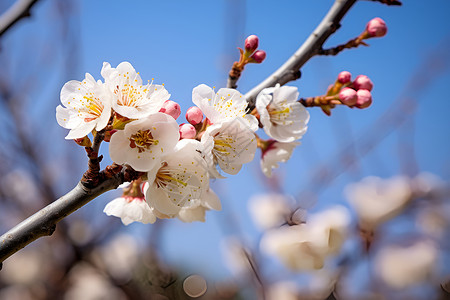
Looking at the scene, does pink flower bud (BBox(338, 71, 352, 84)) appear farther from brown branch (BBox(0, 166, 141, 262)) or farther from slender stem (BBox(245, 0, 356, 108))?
brown branch (BBox(0, 166, 141, 262))

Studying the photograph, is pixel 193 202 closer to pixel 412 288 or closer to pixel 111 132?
pixel 111 132

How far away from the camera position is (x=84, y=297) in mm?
3994

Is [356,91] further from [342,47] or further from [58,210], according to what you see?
[58,210]

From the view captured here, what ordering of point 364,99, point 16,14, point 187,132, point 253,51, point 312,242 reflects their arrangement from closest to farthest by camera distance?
point 187,132, point 364,99, point 253,51, point 16,14, point 312,242

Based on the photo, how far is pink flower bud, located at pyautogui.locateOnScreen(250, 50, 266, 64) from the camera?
42.5 inches

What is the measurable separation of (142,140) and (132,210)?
0.29 metres

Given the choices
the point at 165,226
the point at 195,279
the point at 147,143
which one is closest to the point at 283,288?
the point at 195,279

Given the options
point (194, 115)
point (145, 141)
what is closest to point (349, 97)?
point (194, 115)

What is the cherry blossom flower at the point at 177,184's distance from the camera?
826mm

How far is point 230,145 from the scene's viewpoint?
0.89m

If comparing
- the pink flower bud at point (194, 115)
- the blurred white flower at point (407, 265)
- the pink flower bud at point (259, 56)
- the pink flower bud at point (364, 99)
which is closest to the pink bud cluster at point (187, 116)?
the pink flower bud at point (194, 115)

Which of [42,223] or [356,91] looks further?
[356,91]

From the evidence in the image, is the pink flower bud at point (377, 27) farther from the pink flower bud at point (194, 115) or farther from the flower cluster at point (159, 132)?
the pink flower bud at point (194, 115)

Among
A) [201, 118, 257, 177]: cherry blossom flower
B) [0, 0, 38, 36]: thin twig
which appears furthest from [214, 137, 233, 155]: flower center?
[0, 0, 38, 36]: thin twig
